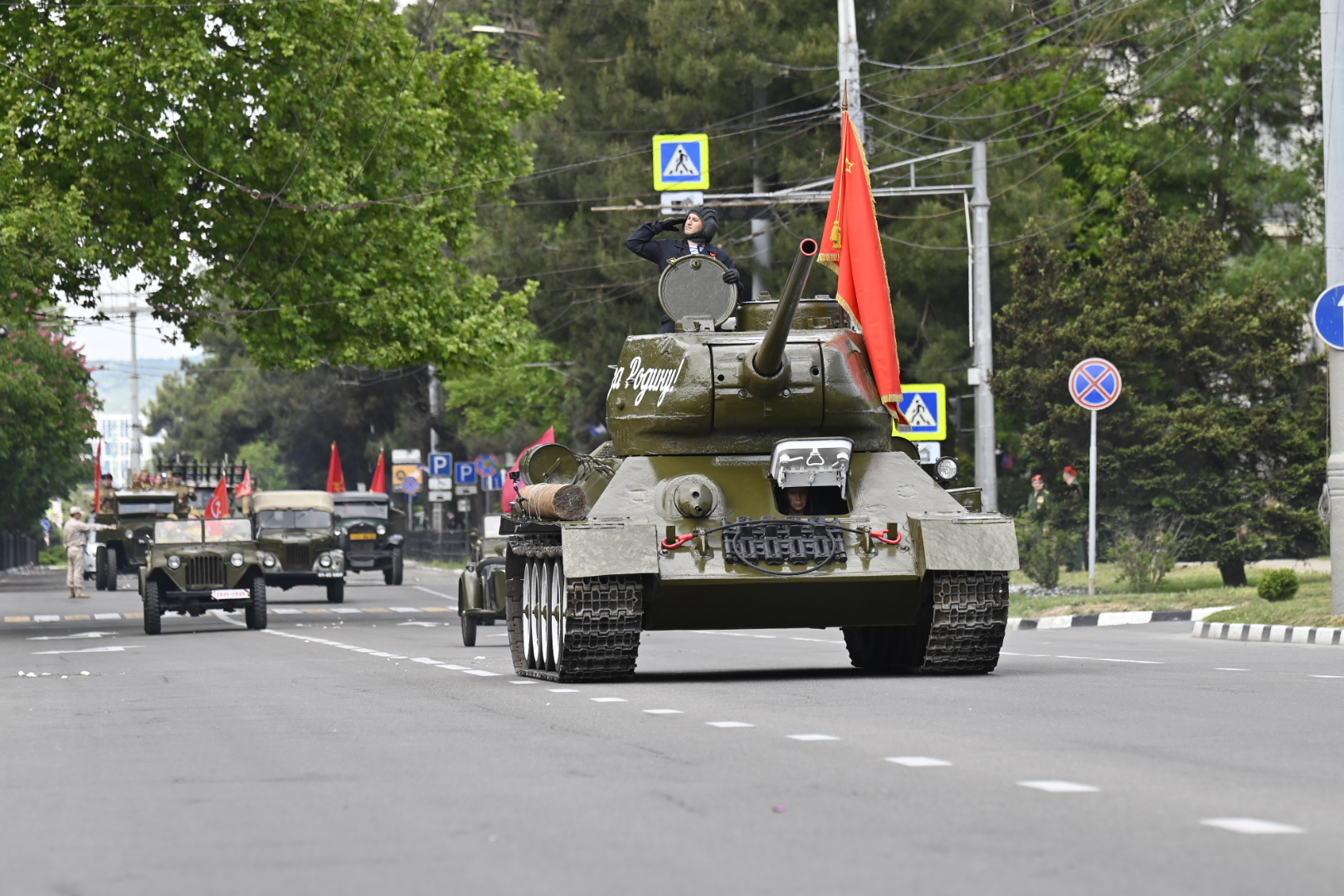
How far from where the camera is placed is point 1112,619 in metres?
27.8

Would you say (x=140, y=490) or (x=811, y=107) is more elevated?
(x=811, y=107)

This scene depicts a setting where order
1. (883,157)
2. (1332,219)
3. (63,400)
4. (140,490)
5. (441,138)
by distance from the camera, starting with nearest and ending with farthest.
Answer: (1332,219) → (441,138) → (883,157) → (140,490) → (63,400)

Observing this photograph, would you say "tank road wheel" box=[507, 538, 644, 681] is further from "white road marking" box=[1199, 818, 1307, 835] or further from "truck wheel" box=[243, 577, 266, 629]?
"truck wheel" box=[243, 577, 266, 629]

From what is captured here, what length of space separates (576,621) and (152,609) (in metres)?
15.9

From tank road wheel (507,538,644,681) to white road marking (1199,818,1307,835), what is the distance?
796 centimetres

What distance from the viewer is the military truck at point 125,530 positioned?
A: 2105 inches

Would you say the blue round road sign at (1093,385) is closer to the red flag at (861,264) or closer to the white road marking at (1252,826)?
the red flag at (861,264)

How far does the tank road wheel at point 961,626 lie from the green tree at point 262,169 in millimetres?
16467

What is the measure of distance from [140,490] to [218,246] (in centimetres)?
2476

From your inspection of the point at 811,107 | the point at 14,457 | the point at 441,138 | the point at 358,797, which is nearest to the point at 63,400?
the point at 14,457

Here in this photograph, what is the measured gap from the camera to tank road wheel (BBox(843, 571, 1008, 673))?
1578cm

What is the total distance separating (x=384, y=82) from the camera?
3291cm

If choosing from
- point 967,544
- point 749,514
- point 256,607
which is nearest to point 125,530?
point 256,607

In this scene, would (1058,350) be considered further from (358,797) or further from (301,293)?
(358,797)
